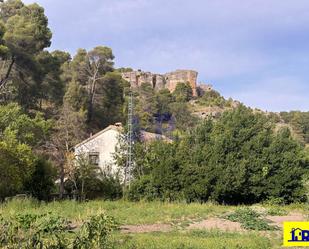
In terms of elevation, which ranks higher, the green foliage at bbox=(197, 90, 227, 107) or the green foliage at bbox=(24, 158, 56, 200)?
the green foliage at bbox=(197, 90, 227, 107)

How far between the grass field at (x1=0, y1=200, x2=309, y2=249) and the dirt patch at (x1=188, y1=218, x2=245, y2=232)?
0.32 m

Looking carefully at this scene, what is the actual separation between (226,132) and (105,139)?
1067cm

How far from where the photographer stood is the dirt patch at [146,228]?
10.9m

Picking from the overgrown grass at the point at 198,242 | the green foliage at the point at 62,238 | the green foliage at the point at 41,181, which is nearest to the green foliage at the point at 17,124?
the green foliage at the point at 41,181

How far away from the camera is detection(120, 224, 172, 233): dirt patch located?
10.9 metres

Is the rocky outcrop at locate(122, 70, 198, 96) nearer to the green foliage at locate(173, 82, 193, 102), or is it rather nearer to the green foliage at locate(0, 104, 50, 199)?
the green foliage at locate(173, 82, 193, 102)

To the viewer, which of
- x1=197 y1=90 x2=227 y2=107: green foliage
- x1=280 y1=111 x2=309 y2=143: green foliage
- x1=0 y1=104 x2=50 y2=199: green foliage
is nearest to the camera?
x1=0 y1=104 x2=50 y2=199: green foliage

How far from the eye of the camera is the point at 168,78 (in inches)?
3593

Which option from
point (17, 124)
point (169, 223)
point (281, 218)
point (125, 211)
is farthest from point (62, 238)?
point (17, 124)

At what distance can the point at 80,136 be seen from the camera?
3072 cm

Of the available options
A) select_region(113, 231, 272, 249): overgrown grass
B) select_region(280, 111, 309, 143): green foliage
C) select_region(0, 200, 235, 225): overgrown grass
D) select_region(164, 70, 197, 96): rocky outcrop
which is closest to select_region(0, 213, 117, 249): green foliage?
select_region(113, 231, 272, 249): overgrown grass

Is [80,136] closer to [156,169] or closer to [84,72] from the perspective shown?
[84,72]

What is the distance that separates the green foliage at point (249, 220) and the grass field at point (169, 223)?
493mm

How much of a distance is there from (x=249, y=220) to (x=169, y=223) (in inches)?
102
